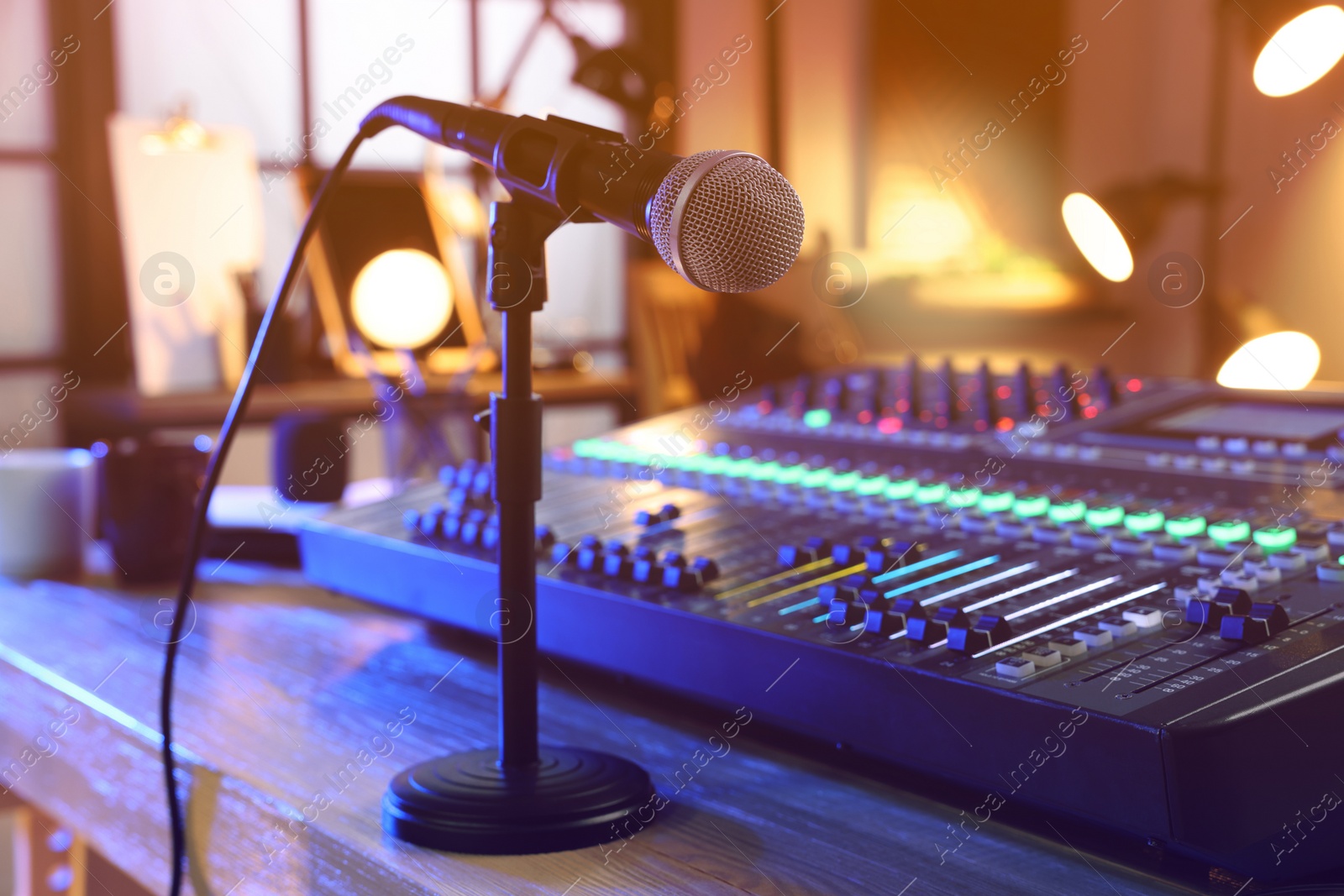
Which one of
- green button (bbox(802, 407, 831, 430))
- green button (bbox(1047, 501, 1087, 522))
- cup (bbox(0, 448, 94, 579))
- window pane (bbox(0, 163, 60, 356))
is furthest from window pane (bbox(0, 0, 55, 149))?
green button (bbox(1047, 501, 1087, 522))

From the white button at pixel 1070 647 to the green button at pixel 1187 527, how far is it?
180mm

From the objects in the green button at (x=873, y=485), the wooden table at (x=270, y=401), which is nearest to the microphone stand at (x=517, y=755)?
the green button at (x=873, y=485)

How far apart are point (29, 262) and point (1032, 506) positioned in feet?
10.9

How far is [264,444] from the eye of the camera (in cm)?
375

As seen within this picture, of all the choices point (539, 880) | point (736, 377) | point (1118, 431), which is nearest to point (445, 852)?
point (539, 880)

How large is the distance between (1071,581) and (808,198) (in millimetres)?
4478

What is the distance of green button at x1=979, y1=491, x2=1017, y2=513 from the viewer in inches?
31.4

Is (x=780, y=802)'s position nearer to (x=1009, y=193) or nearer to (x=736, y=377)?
(x=736, y=377)

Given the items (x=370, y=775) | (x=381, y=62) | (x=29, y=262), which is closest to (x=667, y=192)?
(x=370, y=775)

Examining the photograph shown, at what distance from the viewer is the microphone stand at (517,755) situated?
1.84ft

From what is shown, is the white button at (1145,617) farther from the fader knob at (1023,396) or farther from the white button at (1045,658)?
the fader knob at (1023,396)

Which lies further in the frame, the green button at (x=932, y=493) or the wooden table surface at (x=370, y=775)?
the green button at (x=932, y=493)

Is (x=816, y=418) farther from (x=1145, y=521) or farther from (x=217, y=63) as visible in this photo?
(x=217, y=63)

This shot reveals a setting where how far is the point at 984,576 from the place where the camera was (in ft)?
2.20
